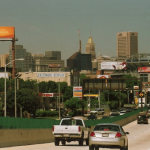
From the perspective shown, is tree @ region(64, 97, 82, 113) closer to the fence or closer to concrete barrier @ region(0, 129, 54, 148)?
the fence

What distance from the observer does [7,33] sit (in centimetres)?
14512

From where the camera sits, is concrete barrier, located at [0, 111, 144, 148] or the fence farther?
the fence

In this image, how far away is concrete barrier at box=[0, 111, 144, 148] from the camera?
2442cm

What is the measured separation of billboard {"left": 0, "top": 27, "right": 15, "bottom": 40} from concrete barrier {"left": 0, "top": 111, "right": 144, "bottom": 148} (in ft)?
373

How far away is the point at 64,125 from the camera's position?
90.0 feet

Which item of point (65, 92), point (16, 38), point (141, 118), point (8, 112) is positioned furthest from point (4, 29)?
point (141, 118)

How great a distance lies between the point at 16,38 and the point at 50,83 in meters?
41.6

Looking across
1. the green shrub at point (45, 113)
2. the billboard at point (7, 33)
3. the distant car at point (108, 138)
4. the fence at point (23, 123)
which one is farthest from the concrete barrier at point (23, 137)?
the billboard at point (7, 33)

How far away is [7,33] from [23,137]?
396 feet

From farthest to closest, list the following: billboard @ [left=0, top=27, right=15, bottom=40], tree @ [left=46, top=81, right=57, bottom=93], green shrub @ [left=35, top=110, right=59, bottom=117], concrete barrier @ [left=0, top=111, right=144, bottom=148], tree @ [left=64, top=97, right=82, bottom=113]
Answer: tree @ [left=46, top=81, right=57, bottom=93] < billboard @ [left=0, top=27, right=15, bottom=40] < tree @ [left=64, top=97, right=82, bottom=113] < green shrub @ [left=35, top=110, right=59, bottom=117] < concrete barrier @ [left=0, top=111, right=144, bottom=148]

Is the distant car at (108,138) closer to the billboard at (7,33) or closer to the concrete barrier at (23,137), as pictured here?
the concrete barrier at (23,137)

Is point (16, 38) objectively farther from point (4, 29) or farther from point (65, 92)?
point (65, 92)

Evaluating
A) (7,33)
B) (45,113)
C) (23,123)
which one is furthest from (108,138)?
(7,33)

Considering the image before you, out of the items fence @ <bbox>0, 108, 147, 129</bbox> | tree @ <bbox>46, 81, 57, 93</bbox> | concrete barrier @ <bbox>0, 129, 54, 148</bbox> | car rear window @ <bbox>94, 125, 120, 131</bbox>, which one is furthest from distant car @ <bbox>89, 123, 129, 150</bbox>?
tree @ <bbox>46, 81, 57, 93</bbox>
